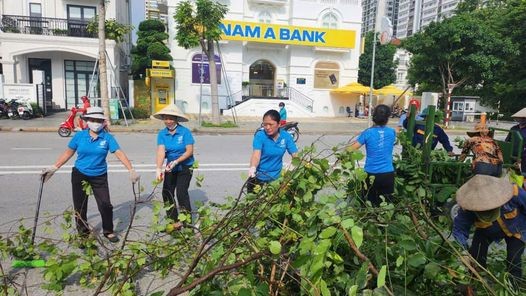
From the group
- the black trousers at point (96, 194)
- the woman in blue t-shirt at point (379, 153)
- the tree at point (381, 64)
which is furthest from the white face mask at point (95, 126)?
the tree at point (381, 64)

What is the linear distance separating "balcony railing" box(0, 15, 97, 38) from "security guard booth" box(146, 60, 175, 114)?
12.1 feet

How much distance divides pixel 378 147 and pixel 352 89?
69.2 ft

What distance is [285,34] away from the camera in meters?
24.1

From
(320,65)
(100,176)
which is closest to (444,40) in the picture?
(320,65)

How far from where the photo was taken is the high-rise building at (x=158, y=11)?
97.0ft

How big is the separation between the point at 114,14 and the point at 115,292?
23544 mm

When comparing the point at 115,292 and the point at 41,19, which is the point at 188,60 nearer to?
the point at 41,19

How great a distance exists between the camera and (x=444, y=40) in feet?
69.4

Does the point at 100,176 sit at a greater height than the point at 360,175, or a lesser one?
lesser

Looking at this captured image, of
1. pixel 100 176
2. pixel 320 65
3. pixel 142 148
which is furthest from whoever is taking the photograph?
pixel 320 65

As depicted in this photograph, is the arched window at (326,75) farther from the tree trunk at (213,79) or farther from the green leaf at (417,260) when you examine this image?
the green leaf at (417,260)

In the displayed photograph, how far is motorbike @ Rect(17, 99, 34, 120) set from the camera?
54.9 ft

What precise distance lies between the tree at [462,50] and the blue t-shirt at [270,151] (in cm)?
1959

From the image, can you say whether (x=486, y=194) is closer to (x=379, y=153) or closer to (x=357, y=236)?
(x=357, y=236)
